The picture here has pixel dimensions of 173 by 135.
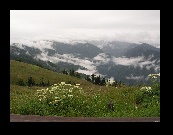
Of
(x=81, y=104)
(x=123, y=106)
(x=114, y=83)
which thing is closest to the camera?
(x=81, y=104)
